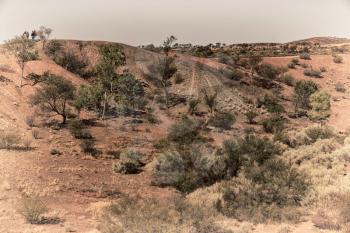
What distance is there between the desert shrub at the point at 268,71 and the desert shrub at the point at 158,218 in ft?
142

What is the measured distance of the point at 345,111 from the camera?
160 feet

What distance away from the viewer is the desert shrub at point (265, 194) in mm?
17547

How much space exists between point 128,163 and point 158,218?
1139 centimetres

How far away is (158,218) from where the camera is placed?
16531 millimetres

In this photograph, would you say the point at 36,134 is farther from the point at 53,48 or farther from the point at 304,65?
the point at 304,65

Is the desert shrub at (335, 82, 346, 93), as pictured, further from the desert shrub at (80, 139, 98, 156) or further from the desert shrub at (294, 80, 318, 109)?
the desert shrub at (80, 139, 98, 156)

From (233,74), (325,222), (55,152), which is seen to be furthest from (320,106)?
(325,222)

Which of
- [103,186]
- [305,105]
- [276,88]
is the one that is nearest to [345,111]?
[305,105]

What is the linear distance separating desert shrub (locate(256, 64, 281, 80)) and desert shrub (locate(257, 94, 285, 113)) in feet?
27.4

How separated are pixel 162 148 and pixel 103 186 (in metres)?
8.48

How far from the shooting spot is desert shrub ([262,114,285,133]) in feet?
130

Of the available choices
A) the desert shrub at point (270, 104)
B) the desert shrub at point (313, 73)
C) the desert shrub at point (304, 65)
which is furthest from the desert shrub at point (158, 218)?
the desert shrub at point (304, 65)

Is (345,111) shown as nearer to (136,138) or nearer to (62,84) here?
(136,138)

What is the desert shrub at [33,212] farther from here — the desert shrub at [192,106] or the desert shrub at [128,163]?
the desert shrub at [192,106]
